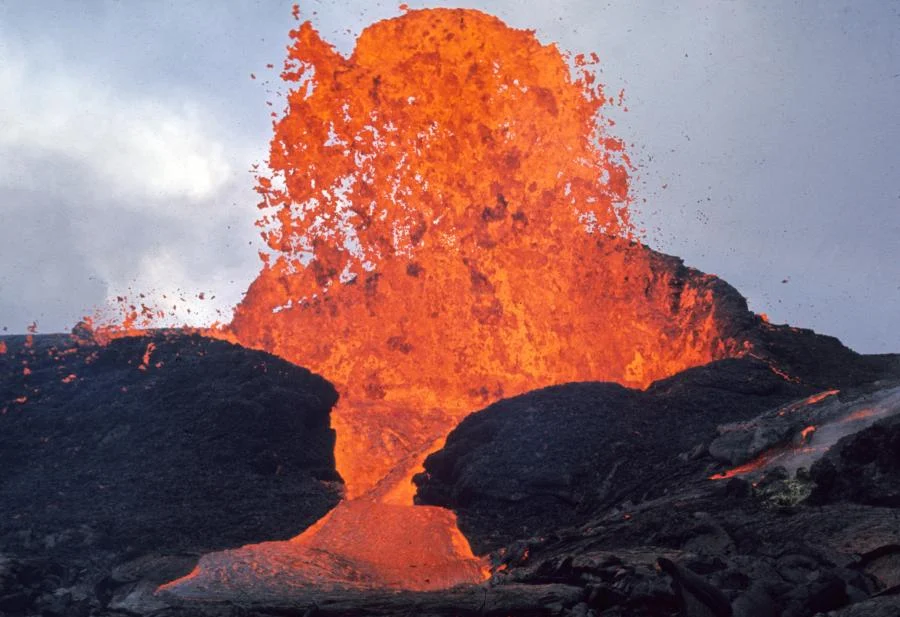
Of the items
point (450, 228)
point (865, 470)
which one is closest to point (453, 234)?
point (450, 228)

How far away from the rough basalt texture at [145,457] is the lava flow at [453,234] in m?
5.08

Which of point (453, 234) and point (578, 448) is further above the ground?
point (453, 234)

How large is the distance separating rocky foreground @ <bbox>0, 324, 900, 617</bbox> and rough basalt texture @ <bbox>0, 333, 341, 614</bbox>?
0.17ft

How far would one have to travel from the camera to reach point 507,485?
13984mm

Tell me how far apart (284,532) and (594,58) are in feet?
58.5

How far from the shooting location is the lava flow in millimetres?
24562

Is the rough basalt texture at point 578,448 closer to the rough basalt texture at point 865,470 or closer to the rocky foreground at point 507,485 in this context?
the rocky foreground at point 507,485

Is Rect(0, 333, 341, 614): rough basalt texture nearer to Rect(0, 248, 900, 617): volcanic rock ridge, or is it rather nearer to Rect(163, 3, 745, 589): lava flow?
Rect(0, 248, 900, 617): volcanic rock ridge

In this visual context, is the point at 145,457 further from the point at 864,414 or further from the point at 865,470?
the point at 864,414

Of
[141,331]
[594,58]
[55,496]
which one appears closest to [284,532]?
[55,496]

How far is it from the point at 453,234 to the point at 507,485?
13.1 meters

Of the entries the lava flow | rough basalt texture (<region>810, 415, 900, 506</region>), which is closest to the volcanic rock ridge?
rough basalt texture (<region>810, 415, 900, 506</region>)

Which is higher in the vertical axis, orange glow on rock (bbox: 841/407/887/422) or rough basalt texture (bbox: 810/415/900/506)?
orange glow on rock (bbox: 841/407/887/422)

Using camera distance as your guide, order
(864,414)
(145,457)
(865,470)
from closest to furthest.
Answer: (865,470), (864,414), (145,457)
